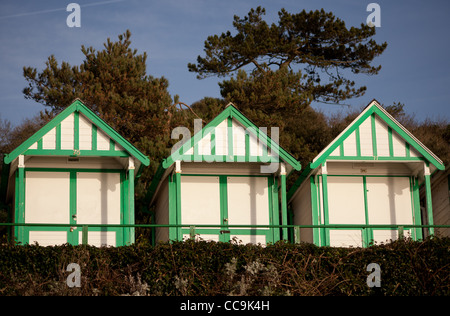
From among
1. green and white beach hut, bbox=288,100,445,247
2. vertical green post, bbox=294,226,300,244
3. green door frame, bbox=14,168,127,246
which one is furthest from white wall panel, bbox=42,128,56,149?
green and white beach hut, bbox=288,100,445,247

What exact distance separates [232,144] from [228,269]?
5180 mm

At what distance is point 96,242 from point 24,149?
3.20 metres

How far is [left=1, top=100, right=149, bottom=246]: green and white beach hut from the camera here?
19203mm

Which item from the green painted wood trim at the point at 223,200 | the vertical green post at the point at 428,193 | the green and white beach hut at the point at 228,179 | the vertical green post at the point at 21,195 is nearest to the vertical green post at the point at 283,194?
the green and white beach hut at the point at 228,179

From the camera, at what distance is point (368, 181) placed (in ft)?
70.3

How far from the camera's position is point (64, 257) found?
1557 centimetres

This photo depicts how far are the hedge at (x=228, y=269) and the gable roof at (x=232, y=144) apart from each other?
414 centimetres

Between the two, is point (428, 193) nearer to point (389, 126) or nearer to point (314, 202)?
point (389, 126)

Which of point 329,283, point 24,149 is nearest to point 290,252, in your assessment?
point 329,283

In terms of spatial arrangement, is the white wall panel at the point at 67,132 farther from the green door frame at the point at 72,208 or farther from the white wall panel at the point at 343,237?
the white wall panel at the point at 343,237

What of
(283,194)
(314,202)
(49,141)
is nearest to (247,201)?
(283,194)

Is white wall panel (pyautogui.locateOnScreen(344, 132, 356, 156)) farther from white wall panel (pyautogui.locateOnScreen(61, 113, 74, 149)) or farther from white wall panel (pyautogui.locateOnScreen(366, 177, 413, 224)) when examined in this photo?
white wall panel (pyautogui.locateOnScreen(61, 113, 74, 149))

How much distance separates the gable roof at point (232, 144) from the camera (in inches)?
780

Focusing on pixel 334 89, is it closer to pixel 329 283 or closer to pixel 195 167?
pixel 195 167
